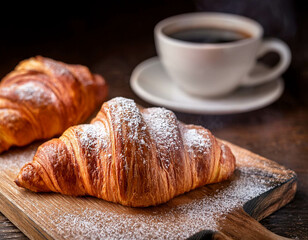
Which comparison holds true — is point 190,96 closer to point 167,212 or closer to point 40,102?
point 40,102

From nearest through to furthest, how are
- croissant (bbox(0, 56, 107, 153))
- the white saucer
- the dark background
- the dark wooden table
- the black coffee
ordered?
the dark wooden table, croissant (bbox(0, 56, 107, 153)), the white saucer, the black coffee, the dark background

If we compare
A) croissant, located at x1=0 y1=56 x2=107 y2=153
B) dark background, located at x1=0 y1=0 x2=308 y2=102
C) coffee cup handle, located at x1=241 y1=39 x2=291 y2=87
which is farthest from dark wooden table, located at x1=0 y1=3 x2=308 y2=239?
croissant, located at x1=0 y1=56 x2=107 y2=153

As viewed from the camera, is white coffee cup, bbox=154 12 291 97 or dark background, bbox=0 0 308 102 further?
dark background, bbox=0 0 308 102

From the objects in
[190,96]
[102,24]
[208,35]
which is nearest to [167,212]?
[190,96]

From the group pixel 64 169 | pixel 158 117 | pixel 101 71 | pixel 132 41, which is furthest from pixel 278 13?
pixel 64 169

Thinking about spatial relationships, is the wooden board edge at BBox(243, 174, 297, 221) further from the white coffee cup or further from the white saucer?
the white coffee cup

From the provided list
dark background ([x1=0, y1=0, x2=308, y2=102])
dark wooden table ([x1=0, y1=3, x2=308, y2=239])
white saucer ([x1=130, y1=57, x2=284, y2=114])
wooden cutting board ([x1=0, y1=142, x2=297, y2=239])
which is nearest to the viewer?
wooden cutting board ([x1=0, y1=142, x2=297, y2=239])
